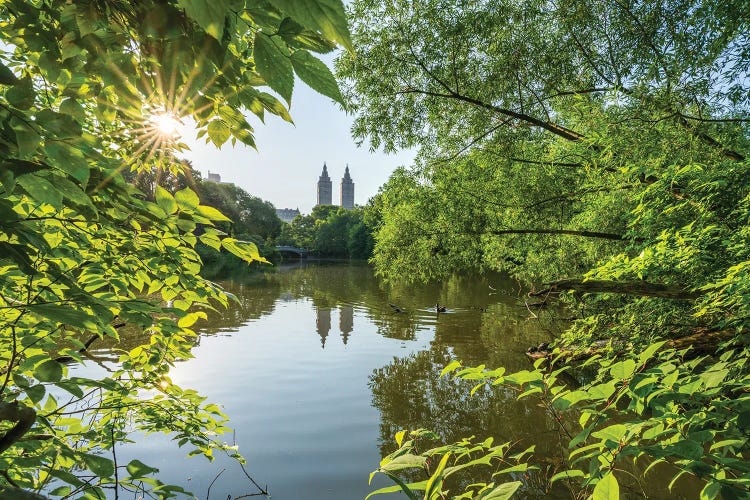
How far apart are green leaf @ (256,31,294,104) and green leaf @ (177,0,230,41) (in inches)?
13.5

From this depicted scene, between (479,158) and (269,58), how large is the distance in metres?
10.7

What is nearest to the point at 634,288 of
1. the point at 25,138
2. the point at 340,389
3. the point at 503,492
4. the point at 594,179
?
the point at 594,179

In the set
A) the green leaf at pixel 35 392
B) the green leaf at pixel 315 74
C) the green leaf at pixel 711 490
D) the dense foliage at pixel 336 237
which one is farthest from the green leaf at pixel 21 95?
the dense foliage at pixel 336 237

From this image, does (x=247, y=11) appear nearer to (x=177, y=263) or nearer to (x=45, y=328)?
(x=177, y=263)

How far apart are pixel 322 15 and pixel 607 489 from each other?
163cm

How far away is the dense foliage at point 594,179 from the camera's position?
3.58m

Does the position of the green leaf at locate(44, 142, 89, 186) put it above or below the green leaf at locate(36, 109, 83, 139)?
below

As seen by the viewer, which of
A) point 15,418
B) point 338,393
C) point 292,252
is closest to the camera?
point 15,418

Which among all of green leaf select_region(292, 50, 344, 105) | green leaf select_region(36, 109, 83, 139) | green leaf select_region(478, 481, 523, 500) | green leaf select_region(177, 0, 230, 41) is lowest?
green leaf select_region(478, 481, 523, 500)

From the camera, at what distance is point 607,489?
1275 mm

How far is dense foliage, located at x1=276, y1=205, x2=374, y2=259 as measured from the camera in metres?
87.3

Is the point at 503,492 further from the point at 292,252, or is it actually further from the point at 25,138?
the point at 292,252

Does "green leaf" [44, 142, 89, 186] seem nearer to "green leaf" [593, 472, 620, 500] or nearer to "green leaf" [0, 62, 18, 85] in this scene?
"green leaf" [0, 62, 18, 85]

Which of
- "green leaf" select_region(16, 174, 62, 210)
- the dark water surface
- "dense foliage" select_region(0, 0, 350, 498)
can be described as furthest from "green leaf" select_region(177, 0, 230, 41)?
the dark water surface
